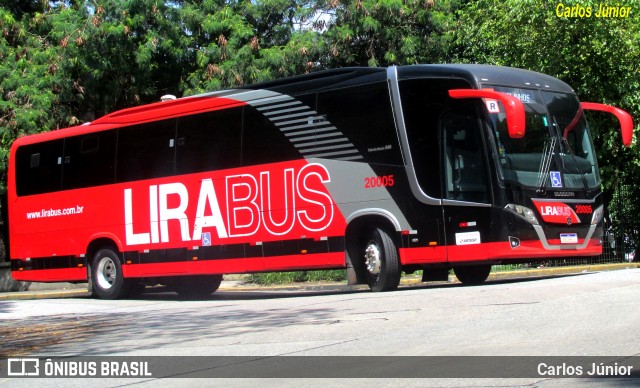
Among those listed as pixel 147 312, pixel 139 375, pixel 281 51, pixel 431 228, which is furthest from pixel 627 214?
pixel 139 375

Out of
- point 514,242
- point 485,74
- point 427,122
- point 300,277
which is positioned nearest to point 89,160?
point 300,277

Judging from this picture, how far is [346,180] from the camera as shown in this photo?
1623 centimetres

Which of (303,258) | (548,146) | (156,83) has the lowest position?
(303,258)

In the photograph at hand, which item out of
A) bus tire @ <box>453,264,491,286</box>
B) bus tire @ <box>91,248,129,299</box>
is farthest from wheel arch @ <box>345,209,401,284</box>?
bus tire @ <box>91,248,129,299</box>

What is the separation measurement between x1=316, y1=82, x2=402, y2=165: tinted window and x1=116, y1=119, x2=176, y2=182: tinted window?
367 centimetres

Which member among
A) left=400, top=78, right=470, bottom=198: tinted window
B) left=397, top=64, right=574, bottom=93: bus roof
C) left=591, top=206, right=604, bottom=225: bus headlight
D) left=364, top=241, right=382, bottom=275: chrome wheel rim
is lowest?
left=364, top=241, right=382, bottom=275: chrome wheel rim

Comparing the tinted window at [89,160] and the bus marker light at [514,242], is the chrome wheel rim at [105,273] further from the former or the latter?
the bus marker light at [514,242]

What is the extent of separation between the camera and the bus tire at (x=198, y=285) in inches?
800

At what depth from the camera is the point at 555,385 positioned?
22.6 feet

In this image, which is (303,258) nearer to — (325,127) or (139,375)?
(325,127)

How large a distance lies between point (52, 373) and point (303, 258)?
8336 millimetres

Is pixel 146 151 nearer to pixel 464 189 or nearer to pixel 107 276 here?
pixel 107 276

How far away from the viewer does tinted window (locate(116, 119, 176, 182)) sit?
62.1ft

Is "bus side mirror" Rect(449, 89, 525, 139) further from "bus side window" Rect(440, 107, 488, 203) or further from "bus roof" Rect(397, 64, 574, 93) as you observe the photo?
"bus side window" Rect(440, 107, 488, 203)
